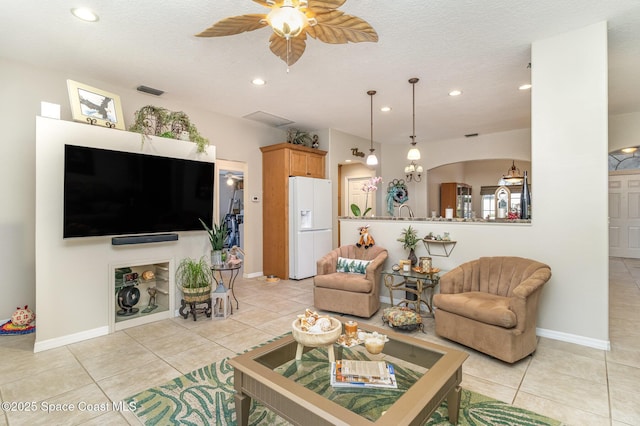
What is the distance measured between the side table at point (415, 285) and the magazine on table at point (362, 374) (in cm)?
183

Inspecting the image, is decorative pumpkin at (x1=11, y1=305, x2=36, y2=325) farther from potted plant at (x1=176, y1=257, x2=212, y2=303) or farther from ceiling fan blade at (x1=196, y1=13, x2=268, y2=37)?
ceiling fan blade at (x1=196, y1=13, x2=268, y2=37)

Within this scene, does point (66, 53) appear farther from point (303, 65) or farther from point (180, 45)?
point (303, 65)

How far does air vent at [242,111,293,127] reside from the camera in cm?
536

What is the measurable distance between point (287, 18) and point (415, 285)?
317 centimetres

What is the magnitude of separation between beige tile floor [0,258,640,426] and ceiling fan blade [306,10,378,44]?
260 cm

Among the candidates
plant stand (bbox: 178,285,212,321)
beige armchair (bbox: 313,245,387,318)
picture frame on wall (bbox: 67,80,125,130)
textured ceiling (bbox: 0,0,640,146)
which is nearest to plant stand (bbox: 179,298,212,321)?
plant stand (bbox: 178,285,212,321)

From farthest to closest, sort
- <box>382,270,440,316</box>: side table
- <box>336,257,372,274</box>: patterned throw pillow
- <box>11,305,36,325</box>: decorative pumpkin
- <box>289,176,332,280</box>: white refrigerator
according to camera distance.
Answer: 1. <box>289,176,332,280</box>: white refrigerator
2. <box>336,257,372,274</box>: patterned throw pillow
3. <box>382,270,440,316</box>: side table
4. <box>11,305,36,325</box>: decorative pumpkin

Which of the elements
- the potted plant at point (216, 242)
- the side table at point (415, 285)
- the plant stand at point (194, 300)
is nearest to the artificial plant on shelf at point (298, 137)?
the potted plant at point (216, 242)

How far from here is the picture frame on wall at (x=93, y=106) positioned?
3160 millimetres

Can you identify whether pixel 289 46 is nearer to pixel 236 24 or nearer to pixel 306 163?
pixel 236 24

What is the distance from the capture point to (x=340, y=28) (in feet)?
6.80

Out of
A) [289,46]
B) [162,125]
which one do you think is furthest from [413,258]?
[162,125]

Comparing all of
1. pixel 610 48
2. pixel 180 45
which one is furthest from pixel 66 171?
pixel 610 48

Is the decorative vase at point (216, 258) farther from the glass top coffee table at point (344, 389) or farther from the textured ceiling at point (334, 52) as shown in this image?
the textured ceiling at point (334, 52)
